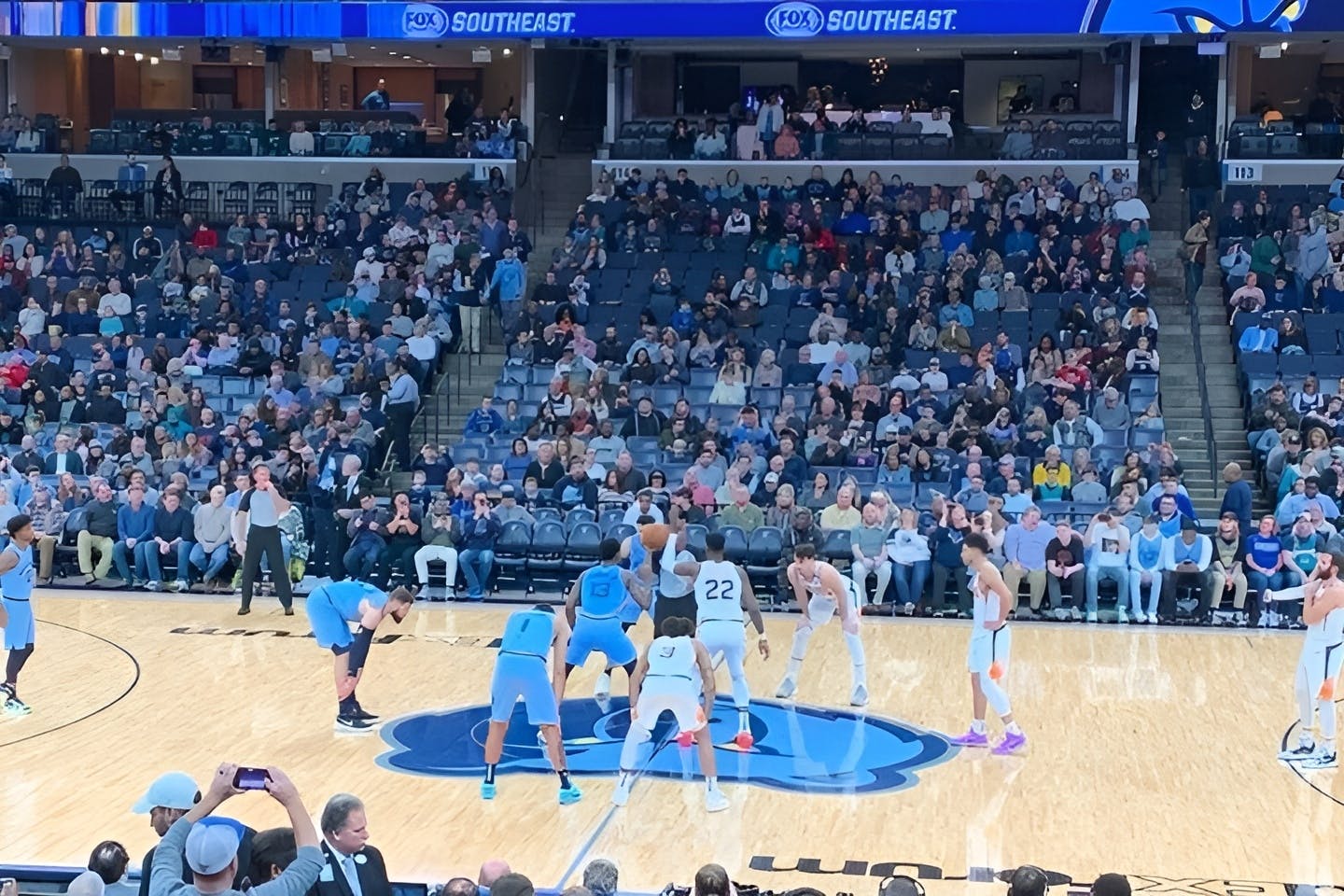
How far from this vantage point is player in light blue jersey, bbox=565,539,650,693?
13.7 metres

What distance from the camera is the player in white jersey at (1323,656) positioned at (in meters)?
13.6

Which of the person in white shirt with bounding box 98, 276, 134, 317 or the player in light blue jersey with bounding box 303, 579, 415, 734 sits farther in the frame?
the person in white shirt with bounding box 98, 276, 134, 317

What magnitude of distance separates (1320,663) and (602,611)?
5123 mm

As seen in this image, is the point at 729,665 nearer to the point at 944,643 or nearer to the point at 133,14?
the point at 944,643

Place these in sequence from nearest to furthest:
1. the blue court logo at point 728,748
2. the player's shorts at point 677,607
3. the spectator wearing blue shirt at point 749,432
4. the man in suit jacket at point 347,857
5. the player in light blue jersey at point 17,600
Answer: the man in suit jacket at point 347,857 → the blue court logo at point 728,748 → the player in light blue jersey at point 17,600 → the player's shorts at point 677,607 → the spectator wearing blue shirt at point 749,432

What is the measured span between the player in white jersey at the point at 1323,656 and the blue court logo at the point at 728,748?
2549 millimetres

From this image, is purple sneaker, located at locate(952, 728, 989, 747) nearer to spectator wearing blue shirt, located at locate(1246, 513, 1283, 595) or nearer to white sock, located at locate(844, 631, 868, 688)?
white sock, located at locate(844, 631, 868, 688)

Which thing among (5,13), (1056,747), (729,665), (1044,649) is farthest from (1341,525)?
(5,13)

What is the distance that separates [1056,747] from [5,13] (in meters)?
22.5

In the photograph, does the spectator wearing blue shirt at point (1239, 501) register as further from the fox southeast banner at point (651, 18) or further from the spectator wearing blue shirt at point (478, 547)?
the fox southeast banner at point (651, 18)

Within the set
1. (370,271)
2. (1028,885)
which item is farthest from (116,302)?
(1028,885)

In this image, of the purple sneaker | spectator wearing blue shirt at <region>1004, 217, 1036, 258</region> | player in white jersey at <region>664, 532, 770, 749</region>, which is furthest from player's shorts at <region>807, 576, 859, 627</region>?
spectator wearing blue shirt at <region>1004, 217, 1036, 258</region>

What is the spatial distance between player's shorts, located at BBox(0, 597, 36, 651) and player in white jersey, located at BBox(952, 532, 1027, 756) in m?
7.13

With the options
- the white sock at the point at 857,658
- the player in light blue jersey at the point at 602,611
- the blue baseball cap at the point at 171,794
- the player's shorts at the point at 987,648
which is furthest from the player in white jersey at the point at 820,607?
the blue baseball cap at the point at 171,794
